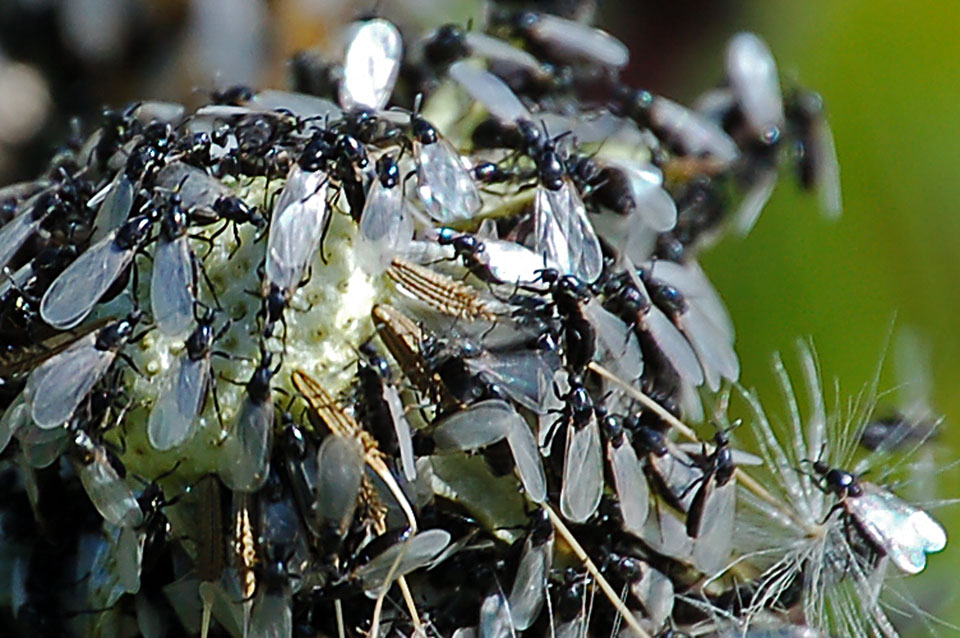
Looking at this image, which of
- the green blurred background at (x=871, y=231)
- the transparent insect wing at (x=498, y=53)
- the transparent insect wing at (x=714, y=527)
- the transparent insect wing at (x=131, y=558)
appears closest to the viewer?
the transparent insect wing at (x=131, y=558)

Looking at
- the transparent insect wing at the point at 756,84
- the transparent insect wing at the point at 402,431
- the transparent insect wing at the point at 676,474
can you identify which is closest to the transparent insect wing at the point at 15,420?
the transparent insect wing at the point at 402,431

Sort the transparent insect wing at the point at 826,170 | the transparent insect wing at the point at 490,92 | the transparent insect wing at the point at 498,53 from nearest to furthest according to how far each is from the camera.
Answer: the transparent insect wing at the point at 490,92, the transparent insect wing at the point at 498,53, the transparent insect wing at the point at 826,170

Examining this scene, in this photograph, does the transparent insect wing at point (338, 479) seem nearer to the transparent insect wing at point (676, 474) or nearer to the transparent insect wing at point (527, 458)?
the transparent insect wing at point (527, 458)

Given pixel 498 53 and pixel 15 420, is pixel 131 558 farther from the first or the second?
pixel 498 53

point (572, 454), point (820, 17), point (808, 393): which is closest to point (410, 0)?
point (820, 17)

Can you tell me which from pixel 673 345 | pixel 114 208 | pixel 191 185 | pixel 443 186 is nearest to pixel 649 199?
pixel 673 345

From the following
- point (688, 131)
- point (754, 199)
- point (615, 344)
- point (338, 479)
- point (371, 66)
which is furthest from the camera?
point (754, 199)

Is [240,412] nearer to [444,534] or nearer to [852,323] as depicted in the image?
[444,534]
